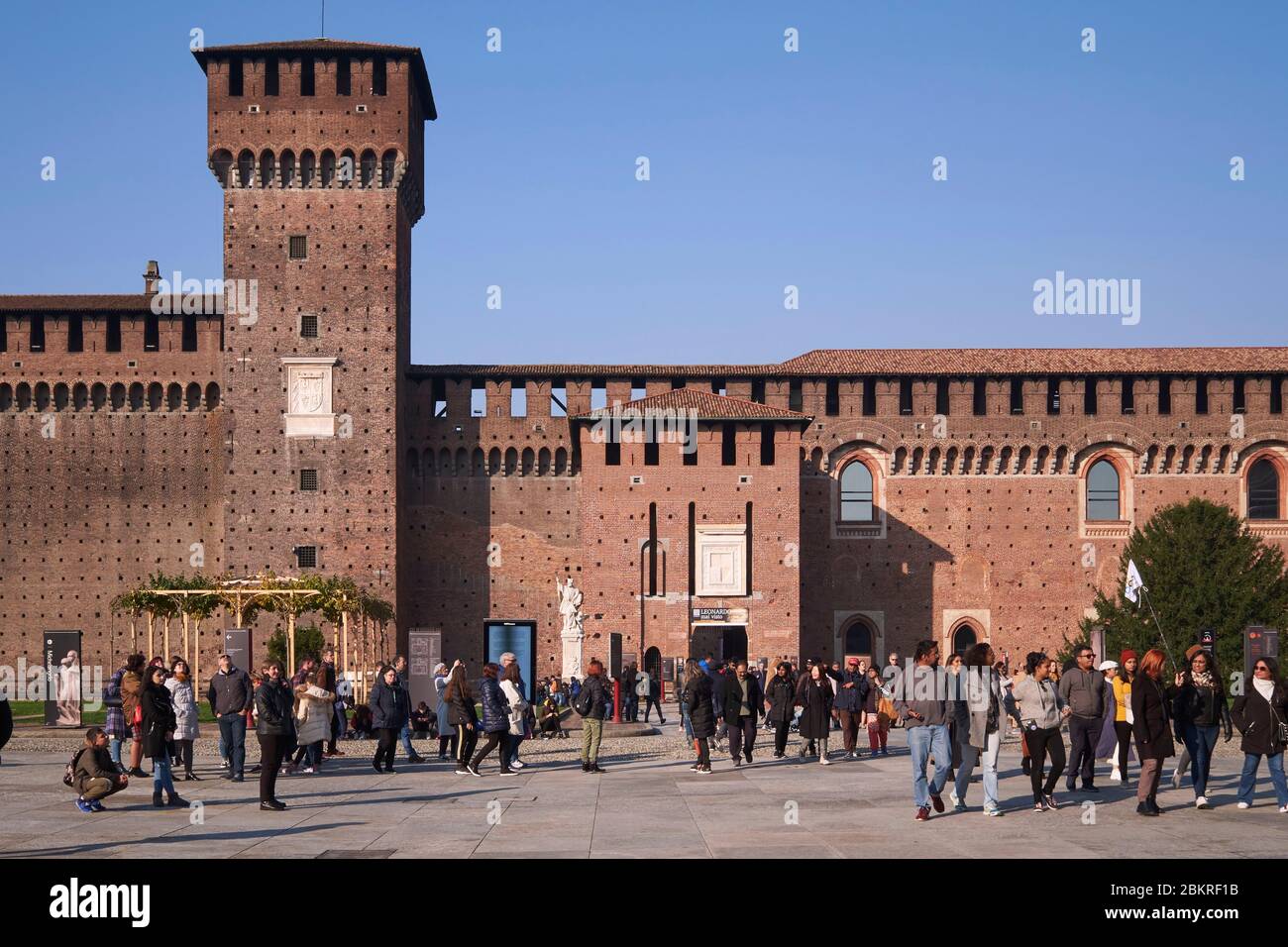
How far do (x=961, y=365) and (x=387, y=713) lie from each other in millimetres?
27261

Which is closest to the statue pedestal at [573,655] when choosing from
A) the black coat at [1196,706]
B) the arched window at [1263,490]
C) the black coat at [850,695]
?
the black coat at [850,695]

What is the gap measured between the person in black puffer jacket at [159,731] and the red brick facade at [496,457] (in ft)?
79.6

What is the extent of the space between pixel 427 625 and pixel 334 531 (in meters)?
3.59

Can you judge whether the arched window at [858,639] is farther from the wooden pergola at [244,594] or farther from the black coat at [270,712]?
the black coat at [270,712]

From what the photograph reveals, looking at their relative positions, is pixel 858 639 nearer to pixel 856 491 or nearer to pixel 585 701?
pixel 856 491

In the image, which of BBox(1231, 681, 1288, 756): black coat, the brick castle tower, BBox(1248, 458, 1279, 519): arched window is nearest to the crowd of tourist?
BBox(1231, 681, 1288, 756): black coat

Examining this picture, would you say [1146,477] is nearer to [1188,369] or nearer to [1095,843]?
[1188,369]

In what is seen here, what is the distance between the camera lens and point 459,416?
39438 mm

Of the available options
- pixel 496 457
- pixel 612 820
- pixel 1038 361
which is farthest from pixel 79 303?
pixel 612 820

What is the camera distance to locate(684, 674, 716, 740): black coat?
53.0 feet

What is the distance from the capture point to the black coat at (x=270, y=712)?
12617 millimetres

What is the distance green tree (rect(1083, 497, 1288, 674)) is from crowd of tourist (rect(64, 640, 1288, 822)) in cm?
1935

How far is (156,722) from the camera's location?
41.3 feet
